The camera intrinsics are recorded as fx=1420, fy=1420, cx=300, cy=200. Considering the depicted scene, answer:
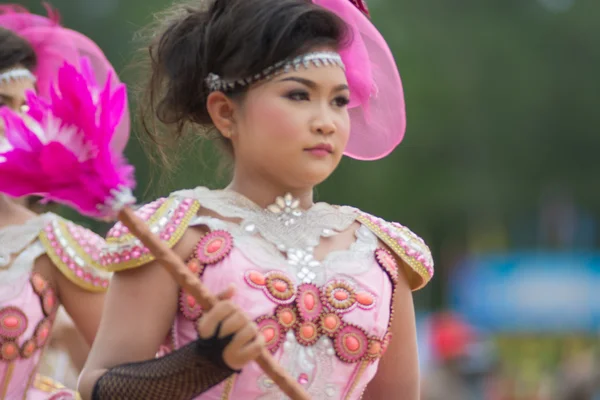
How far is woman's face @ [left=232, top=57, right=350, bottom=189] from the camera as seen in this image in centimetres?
351

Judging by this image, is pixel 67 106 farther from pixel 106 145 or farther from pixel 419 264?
pixel 419 264

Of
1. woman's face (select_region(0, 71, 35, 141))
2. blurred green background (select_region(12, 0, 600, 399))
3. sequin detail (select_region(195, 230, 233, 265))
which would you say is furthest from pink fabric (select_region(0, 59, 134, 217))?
blurred green background (select_region(12, 0, 600, 399))

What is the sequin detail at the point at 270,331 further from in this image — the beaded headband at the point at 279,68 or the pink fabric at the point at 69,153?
the beaded headband at the point at 279,68

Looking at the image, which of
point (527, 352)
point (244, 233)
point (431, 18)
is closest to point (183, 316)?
point (244, 233)

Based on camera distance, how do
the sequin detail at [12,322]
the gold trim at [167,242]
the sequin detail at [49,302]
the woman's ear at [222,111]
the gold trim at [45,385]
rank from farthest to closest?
the gold trim at [45,385], the sequin detail at [49,302], the sequin detail at [12,322], the woman's ear at [222,111], the gold trim at [167,242]

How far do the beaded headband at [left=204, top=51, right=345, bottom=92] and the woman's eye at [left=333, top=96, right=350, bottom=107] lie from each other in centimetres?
9

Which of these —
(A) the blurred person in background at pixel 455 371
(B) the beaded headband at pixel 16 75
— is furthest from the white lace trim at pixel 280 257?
(A) the blurred person in background at pixel 455 371

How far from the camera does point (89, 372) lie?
11.1ft

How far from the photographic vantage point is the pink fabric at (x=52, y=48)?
460 centimetres

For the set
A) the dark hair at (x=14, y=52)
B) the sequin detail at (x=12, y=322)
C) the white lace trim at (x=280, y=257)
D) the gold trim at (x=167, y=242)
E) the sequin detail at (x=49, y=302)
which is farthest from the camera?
the dark hair at (x=14, y=52)

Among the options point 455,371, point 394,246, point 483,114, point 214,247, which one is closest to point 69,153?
point 214,247

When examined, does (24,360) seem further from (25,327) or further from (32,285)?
(32,285)

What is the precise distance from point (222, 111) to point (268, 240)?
0.37m

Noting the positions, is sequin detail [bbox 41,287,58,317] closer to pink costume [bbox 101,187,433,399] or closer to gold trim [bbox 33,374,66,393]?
gold trim [bbox 33,374,66,393]
